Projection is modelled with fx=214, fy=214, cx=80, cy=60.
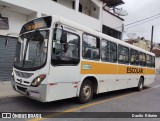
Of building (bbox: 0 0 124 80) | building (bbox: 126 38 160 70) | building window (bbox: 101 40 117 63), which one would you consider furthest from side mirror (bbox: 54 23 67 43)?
building (bbox: 126 38 160 70)

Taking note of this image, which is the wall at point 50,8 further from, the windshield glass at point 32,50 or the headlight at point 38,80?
the headlight at point 38,80

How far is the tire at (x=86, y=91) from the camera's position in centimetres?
801

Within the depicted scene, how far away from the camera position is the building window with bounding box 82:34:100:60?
26.7ft

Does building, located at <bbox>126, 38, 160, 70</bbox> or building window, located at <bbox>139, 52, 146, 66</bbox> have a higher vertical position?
building, located at <bbox>126, 38, 160, 70</bbox>

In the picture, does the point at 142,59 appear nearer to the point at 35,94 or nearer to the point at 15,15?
the point at 15,15

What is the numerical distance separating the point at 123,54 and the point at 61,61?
5.11 m

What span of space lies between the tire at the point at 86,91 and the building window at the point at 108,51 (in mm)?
1439

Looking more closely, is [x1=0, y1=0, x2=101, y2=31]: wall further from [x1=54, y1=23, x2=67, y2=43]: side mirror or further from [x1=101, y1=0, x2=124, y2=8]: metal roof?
[x1=101, y1=0, x2=124, y2=8]: metal roof

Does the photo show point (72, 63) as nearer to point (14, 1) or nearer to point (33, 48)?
point (33, 48)

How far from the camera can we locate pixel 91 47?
8.52m

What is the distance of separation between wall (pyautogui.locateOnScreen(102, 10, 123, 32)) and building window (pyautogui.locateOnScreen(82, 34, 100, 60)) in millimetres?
13143

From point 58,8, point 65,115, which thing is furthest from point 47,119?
point 58,8

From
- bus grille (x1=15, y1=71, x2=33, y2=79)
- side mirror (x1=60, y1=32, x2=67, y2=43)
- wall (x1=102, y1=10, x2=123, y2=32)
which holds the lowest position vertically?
bus grille (x1=15, y1=71, x2=33, y2=79)

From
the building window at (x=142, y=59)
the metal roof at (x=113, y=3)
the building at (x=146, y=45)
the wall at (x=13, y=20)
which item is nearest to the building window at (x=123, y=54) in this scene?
the building window at (x=142, y=59)
